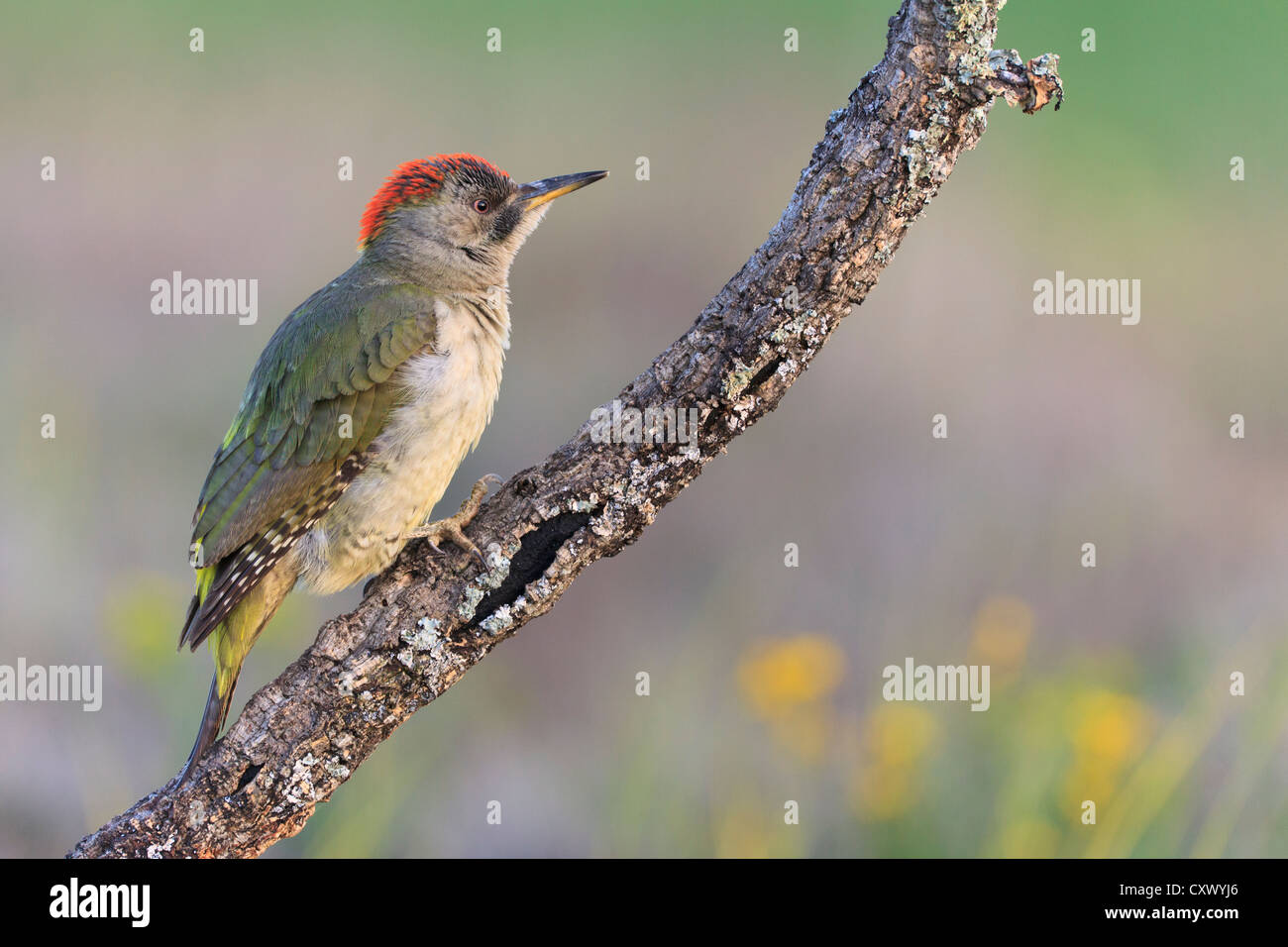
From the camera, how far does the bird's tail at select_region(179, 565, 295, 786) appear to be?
11.0ft

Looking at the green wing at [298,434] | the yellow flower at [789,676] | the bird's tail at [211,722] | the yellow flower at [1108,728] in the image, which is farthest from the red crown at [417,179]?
the yellow flower at [1108,728]

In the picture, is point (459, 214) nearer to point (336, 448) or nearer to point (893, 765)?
point (336, 448)

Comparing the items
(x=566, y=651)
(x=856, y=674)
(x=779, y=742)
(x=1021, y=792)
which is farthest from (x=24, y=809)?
(x=1021, y=792)

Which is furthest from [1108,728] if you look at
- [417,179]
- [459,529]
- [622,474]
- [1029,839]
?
[417,179]

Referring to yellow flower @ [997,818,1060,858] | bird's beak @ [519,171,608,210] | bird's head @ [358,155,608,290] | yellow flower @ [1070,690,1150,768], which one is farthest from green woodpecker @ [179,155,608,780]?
yellow flower @ [1070,690,1150,768]

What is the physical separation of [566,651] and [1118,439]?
3.75 metres

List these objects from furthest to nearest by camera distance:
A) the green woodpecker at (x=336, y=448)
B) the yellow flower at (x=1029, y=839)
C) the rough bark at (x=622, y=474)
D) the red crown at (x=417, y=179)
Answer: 1. the red crown at (x=417, y=179)
2. the yellow flower at (x=1029, y=839)
3. the green woodpecker at (x=336, y=448)
4. the rough bark at (x=622, y=474)

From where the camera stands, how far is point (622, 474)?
2883 millimetres

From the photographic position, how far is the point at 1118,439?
7266mm

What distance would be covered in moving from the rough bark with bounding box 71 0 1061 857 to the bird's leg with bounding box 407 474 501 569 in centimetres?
4

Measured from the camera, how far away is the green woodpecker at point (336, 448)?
11.8ft

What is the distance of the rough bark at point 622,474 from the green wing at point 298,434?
25.6 inches

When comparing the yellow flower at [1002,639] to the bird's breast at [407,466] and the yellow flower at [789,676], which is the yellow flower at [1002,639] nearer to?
the yellow flower at [789,676]
